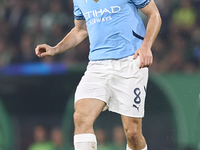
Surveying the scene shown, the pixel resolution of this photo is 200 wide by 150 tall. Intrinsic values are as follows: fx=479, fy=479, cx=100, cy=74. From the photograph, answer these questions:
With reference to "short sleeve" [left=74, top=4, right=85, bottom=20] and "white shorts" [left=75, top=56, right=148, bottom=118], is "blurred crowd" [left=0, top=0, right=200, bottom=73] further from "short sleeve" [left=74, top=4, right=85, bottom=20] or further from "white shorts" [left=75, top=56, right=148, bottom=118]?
"white shorts" [left=75, top=56, right=148, bottom=118]

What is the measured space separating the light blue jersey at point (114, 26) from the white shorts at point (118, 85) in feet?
0.30

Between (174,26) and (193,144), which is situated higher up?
(174,26)

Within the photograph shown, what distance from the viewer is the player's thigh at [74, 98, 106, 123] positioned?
4.20m

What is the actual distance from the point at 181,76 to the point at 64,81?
2.19 meters

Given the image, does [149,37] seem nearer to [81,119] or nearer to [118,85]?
[118,85]

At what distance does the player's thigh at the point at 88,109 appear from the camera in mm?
4203

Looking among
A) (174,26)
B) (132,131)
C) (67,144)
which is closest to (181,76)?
(174,26)

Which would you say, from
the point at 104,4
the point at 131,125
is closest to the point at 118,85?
the point at 131,125

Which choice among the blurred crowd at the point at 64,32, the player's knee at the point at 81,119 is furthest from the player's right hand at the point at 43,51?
the blurred crowd at the point at 64,32

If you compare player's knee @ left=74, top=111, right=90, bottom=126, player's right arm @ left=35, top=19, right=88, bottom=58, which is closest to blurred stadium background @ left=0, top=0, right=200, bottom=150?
player's right arm @ left=35, top=19, right=88, bottom=58

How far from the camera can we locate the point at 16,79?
9180 millimetres

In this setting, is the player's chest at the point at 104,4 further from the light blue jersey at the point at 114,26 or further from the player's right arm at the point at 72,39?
the player's right arm at the point at 72,39

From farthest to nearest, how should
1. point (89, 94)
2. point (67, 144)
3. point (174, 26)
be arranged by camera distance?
point (174, 26) → point (67, 144) → point (89, 94)

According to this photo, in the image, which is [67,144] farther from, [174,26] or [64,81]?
[174,26]
